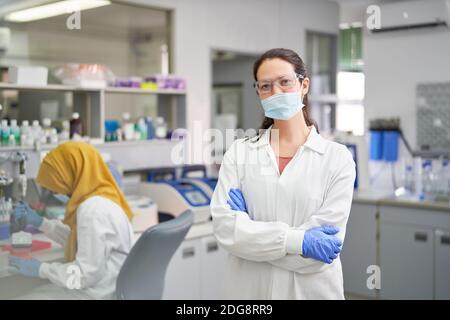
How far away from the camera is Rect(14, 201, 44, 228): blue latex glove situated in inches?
82.0

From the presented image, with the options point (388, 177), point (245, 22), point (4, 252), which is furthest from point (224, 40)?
point (4, 252)

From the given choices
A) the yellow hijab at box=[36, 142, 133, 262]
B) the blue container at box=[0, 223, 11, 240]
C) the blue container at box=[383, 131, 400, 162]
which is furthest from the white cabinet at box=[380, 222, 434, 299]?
the blue container at box=[0, 223, 11, 240]

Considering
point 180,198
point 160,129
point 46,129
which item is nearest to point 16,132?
point 46,129

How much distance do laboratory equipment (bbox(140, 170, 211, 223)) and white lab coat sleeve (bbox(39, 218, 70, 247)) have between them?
2.65ft

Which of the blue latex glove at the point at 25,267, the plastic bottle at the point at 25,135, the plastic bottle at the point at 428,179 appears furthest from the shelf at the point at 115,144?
the plastic bottle at the point at 428,179

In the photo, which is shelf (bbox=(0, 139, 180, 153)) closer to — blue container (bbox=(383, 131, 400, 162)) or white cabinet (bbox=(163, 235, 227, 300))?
white cabinet (bbox=(163, 235, 227, 300))

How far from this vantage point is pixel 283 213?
1.30 metres

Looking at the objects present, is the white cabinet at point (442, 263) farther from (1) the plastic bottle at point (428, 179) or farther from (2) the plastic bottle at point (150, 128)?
(2) the plastic bottle at point (150, 128)

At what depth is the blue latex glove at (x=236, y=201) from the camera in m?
1.31

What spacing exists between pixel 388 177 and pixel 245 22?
1.57 metres

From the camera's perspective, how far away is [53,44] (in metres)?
3.15

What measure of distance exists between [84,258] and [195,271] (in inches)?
38.7

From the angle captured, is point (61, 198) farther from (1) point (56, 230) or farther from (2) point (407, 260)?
(2) point (407, 260)

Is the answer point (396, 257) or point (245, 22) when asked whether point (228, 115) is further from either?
point (396, 257)
